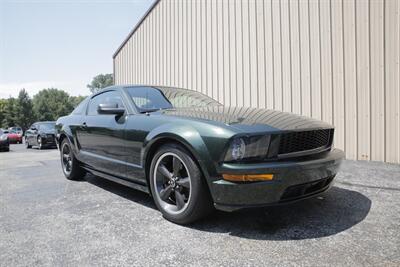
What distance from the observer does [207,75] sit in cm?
830

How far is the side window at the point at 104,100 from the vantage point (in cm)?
366

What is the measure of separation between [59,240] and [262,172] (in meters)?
1.69

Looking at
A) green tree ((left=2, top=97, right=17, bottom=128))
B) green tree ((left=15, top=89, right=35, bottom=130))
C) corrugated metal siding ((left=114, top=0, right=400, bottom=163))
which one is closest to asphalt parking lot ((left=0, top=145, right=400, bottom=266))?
corrugated metal siding ((left=114, top=0, right=400, bottom=163))

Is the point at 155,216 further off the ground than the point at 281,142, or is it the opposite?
the point at 281,142

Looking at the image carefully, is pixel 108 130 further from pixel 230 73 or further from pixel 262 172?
pixel 230 73

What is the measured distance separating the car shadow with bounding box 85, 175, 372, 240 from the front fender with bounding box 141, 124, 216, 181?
52 cm

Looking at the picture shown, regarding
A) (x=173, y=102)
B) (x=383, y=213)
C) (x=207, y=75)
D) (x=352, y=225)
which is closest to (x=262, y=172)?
(x=352, y=225)

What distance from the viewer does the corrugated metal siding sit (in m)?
5.06

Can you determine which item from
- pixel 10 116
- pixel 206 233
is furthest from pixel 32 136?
pixel 10 116

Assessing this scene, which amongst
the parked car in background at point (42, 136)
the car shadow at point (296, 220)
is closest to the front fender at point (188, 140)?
the car shadow at point (296, 220)

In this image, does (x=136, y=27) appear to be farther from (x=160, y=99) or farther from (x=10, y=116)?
(x=10, y=116)

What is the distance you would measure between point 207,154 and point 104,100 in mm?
2219

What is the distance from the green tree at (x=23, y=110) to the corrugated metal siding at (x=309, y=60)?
58638mm

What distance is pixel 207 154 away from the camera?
2365 millimetres
